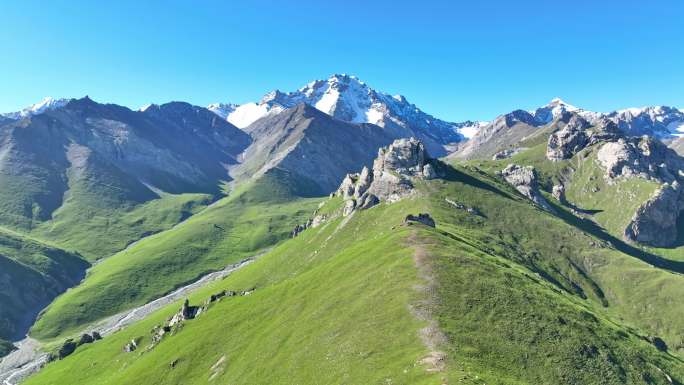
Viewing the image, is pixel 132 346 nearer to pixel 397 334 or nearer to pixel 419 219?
pixel 419 219

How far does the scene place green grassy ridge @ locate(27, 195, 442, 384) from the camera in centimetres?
6844

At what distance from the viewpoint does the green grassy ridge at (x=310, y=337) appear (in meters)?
68.4

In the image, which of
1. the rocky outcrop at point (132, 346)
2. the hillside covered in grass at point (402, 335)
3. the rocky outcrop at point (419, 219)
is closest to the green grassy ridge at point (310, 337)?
the hillside covered in grass at point (402, 335)

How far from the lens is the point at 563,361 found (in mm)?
68625

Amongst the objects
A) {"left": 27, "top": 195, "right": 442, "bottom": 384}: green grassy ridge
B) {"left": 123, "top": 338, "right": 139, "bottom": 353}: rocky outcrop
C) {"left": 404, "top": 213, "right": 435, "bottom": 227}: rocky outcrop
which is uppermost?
{"left": 404, "top": 213, "right": 435, "bottom": 227}: rocky outcrop

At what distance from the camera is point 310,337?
84.2 meters

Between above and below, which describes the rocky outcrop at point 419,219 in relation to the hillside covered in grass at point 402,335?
above

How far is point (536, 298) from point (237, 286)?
13367 cm

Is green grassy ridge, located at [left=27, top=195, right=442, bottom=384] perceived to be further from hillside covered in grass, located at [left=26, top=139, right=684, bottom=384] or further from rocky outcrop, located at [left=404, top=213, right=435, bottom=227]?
rocky outcrop, located at [left=404, top=213, right=435, bottom=227]

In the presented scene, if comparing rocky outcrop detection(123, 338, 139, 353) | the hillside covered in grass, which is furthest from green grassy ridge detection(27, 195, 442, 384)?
rocky outcrop detection(123, 338, 139, 353)

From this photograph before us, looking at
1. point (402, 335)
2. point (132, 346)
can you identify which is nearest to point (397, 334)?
point (402, 335)

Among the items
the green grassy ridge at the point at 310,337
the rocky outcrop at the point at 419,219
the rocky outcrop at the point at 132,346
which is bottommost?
the rocky outcrop at the point at 132,346

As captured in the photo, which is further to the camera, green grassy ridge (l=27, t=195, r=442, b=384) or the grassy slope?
green grassy ridge (l=27, t=195, r=442, b=384)

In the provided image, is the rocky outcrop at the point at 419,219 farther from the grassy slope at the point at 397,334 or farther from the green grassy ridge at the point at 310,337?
the green grassy ridge at the point at 310,337
